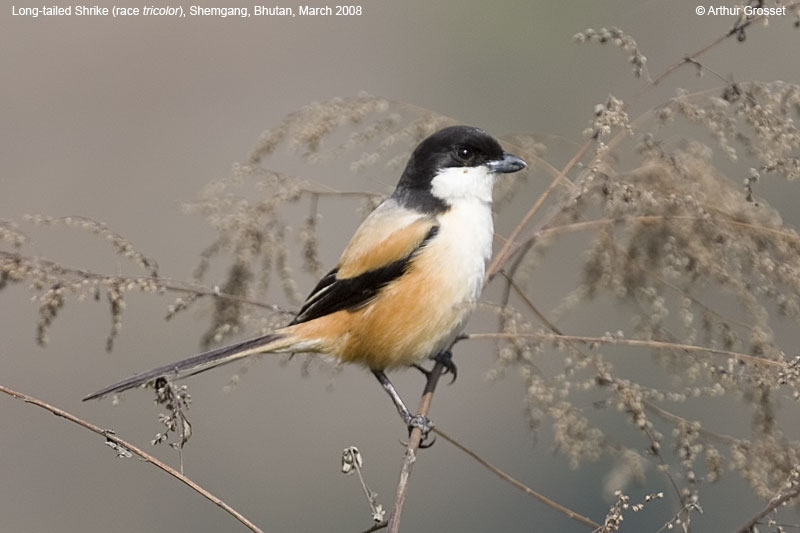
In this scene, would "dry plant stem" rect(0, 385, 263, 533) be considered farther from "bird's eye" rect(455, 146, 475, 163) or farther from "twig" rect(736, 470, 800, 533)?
"bird's eye" rect(455, 146, 475, 163)

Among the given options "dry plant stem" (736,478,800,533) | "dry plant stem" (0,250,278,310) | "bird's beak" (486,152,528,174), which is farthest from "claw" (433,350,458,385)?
"dry plant stem" (736,478,800,533)

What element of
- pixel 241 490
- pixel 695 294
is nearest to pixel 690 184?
pixel 695 294

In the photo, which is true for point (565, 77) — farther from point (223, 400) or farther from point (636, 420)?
point (636, 420)

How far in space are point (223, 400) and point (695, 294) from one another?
377 cm

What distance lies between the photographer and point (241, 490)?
5465mm

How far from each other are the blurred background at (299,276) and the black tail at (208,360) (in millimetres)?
1969

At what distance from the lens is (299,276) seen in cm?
526

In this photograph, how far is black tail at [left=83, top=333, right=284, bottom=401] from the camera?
6.88 ft

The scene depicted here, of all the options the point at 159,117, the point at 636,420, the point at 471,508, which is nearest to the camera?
the point at 636,420

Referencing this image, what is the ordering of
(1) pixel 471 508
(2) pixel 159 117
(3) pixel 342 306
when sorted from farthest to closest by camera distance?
1. (2) pixel 159 117
2. (1) pixel 471 508
3. (3) pixel 342 306

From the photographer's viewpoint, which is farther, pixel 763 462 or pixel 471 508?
pixel 471 508

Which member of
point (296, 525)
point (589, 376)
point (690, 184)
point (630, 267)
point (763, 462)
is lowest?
point (296, 525)

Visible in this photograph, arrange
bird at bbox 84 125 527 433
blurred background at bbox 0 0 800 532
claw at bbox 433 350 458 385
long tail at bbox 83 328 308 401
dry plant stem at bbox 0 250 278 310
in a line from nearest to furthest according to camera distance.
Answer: long tail at bbox 83 328 308 401 < dry plant stem at bbox 0 250 278 310 < bird at bbox 84 125 527 433 < claw at bbox 433 350 458 385 < blurred background at bbox 0 0 800 532

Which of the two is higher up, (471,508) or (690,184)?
(690,184)
